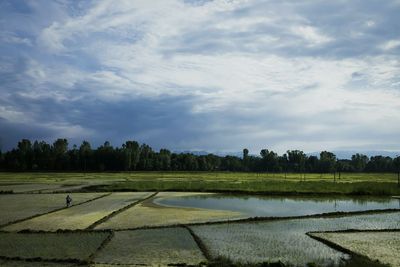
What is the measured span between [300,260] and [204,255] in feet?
9.53

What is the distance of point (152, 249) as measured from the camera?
14.5 metres

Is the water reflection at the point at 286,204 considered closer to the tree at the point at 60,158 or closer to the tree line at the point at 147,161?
the tree line at the point at 147,161

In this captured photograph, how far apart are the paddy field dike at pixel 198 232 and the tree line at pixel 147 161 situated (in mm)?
74017

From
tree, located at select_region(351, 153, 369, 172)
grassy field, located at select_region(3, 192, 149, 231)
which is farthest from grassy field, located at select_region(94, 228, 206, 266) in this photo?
tree, located at select_region(351, 153, 369, 172)

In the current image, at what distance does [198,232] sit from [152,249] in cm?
362

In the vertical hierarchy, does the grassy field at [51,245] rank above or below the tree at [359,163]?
below

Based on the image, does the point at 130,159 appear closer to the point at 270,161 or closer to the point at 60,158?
the point at 60,158

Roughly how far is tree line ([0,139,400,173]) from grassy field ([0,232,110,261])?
86.5m

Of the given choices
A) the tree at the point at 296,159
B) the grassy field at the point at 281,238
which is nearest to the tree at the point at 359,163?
the tree at the point at 296,159

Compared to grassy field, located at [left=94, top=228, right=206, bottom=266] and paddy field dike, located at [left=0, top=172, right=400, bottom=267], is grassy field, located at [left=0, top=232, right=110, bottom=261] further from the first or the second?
grassy field, located at [left=94, top=228, right=206, bottom=266]

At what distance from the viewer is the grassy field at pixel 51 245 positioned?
13.5 meters

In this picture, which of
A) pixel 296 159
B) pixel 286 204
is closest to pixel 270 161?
pixel 296 159

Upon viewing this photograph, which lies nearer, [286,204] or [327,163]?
[286,204]

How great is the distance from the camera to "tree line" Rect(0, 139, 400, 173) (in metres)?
108
